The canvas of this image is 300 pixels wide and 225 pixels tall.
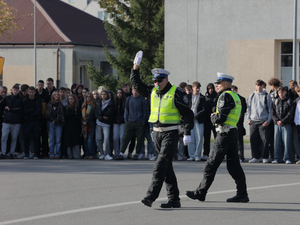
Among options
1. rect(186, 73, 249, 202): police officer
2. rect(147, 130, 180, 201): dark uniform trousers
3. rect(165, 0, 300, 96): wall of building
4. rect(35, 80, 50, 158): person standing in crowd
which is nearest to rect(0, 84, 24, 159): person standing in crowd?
rect(35, 80, 50, 158): person standing in crowd

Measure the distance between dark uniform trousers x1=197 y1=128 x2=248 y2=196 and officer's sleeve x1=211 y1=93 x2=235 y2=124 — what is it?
252 millimetres

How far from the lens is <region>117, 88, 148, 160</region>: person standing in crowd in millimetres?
16750

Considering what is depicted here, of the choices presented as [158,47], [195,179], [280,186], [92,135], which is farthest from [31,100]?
[158,47]

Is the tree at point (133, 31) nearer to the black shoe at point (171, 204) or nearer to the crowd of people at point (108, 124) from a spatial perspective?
the crowd of people at point (108, 124)

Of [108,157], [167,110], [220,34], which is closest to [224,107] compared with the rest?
[167,110]

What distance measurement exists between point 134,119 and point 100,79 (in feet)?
58.8

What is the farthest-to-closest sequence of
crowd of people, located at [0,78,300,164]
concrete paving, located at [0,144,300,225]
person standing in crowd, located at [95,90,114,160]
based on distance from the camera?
person standing in crowd, located at [95,90,114,160] < crowd of people, located at [0,78,300,164] < concrete paving, located at [0,144,300,225]

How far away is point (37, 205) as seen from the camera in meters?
9.16

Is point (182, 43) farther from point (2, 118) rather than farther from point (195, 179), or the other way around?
point (195, 179)

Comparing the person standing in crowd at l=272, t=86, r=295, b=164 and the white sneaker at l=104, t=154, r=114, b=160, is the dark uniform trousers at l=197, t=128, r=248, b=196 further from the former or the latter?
the white sneaker at l=104, t=154, r=114, b=160

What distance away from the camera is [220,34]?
24172 mm

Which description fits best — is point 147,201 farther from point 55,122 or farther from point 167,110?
point 55,122

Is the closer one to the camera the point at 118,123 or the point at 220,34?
the point at 118,123

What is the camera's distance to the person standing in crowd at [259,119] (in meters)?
16.2
